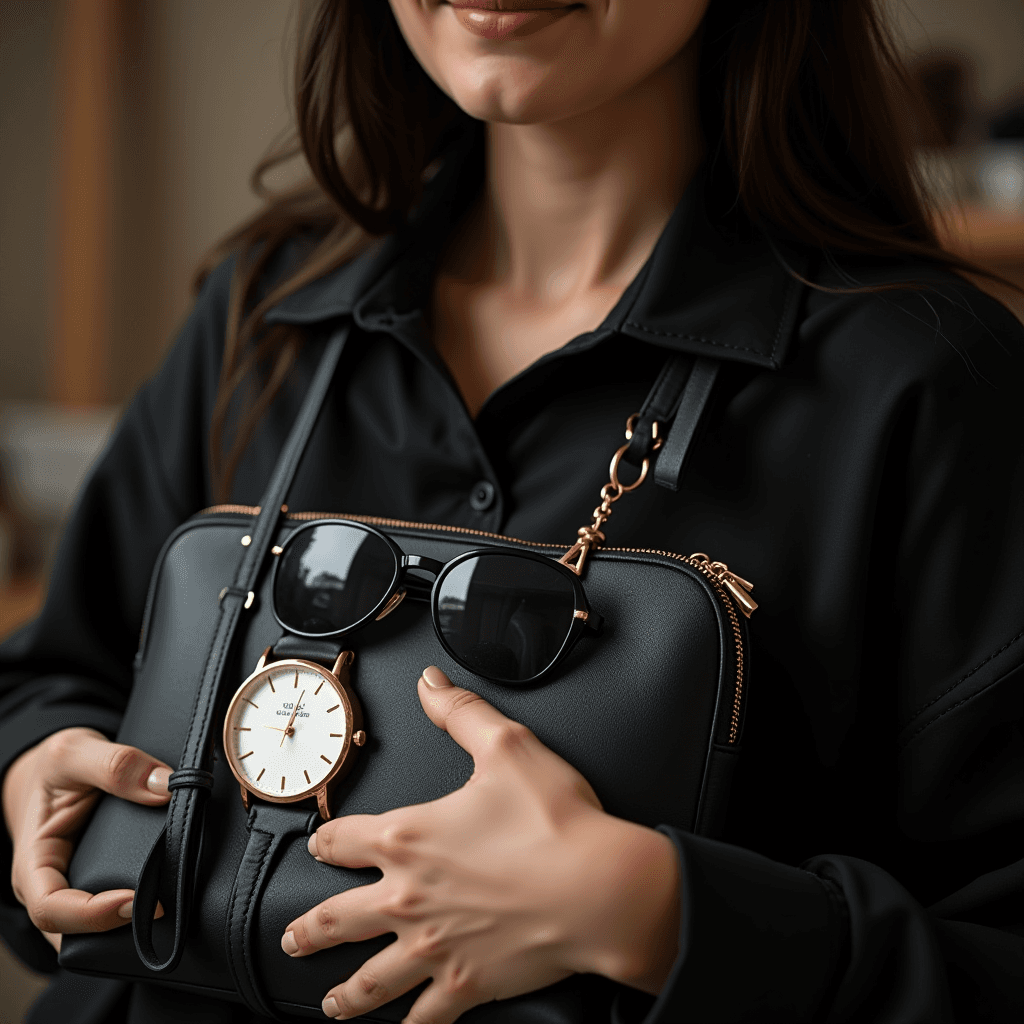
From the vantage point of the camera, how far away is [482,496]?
714 mm

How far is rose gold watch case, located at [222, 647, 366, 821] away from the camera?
0.57m

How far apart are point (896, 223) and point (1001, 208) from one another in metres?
0.80

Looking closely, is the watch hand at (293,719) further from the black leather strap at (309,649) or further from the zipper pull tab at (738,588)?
the zipper pull tab at (738,588)

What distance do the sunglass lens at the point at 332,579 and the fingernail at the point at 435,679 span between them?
0.16ft

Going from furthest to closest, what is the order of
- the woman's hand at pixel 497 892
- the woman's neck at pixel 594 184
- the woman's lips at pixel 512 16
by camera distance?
1. the woman's neck at pixel 594 184
2. the woman's lips at pixel 512 16
3. the woman's hand at pixel 497 892

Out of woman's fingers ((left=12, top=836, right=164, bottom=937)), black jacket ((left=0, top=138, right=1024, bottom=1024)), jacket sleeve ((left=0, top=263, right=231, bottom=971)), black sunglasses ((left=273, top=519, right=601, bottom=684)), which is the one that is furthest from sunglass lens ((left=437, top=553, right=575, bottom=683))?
jacket sleeve ((left=0, top=263, right=231, bottom=971))

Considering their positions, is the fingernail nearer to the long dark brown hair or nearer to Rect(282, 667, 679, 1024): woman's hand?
Rect(282, 667, 679, 1024): woman's hand

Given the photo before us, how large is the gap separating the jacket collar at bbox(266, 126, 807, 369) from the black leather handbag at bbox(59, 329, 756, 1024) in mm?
140

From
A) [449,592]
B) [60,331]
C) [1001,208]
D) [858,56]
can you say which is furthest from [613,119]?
[60,331]

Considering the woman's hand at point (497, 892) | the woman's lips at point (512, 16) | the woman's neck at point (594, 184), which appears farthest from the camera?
the woman's neck at point (594, 184)

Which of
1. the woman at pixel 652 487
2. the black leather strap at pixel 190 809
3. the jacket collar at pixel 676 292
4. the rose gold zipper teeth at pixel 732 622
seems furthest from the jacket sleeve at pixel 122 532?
the rose gold zipper teeth at pixel 732 622

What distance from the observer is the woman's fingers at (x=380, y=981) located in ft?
1.76

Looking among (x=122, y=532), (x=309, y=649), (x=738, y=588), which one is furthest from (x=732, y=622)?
(x=122, y=532)

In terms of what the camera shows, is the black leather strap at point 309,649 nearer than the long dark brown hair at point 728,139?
Yes
